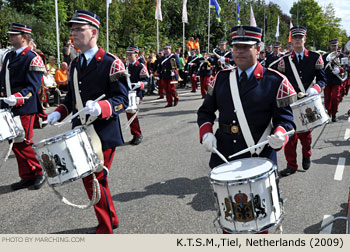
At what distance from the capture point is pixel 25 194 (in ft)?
16.5

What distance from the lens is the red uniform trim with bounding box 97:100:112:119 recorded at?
11.2 ft

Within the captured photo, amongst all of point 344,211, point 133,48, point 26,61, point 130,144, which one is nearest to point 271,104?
point 344,211

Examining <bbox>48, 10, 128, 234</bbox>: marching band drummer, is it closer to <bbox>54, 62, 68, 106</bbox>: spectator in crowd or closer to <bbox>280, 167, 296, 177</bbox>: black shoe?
<bbox>280, 167, 296, 177</bbox>: black shoe

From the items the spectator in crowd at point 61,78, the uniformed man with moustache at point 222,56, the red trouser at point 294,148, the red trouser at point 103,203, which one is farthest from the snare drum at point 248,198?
the spectator in crowd at point 61,78

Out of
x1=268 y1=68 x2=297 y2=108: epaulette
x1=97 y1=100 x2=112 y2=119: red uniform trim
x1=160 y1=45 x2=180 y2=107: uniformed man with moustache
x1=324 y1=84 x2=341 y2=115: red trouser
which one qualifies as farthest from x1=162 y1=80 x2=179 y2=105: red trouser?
x1=268 y1=68 x2=297 y2=108: epaulette

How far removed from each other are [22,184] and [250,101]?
3.63 m

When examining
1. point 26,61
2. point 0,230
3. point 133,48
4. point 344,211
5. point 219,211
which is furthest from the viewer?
point 133,48

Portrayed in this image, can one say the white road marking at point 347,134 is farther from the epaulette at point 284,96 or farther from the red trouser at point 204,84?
the red trouser at point 204,84

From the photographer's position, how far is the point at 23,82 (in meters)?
5.03

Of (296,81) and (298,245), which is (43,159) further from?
(296,81)

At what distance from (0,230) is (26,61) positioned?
216 centimetres

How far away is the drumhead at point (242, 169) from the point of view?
8.70 ft

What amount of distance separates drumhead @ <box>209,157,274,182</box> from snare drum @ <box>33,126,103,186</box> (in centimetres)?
114

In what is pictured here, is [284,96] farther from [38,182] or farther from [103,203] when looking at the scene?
[38,182]
